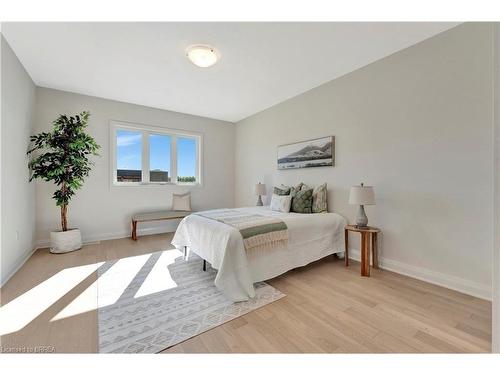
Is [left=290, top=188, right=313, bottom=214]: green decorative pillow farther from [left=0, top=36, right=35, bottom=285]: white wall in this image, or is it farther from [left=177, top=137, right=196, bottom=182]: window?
[left=0, top=36, right=35, bottom=285]: white wall

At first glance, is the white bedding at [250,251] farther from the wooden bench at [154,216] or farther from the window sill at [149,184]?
the window sill at [149,184]

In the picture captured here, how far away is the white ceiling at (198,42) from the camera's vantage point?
2.09 meters

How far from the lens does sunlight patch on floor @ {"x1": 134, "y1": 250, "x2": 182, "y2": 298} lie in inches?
81.7

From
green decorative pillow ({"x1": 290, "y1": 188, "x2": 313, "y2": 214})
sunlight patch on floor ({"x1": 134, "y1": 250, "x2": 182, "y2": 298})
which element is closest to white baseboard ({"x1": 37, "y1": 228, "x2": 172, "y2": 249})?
sunlight patch on floor ({"x1": 134, "y1": 250, "x2": 182, "y2": 298})

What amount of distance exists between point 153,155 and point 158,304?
11.2ft

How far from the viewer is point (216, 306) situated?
1814mm

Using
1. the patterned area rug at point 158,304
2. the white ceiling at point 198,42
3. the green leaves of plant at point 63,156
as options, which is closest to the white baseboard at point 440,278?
the patterned area rug at point 158,304

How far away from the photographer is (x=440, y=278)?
2.19 m

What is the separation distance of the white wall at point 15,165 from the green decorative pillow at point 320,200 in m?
3.72

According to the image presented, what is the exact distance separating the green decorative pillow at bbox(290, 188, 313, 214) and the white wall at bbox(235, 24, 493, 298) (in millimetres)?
392
